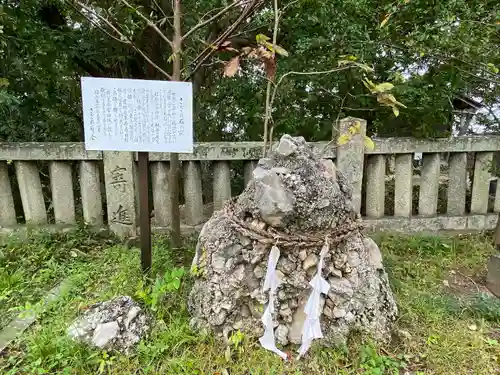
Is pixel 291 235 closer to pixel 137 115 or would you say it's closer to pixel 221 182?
pixel 137 115

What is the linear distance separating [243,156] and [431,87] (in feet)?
6.97

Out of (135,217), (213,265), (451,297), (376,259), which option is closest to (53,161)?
(135,217)

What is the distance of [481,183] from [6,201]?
5.02m

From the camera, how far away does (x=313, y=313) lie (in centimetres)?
200

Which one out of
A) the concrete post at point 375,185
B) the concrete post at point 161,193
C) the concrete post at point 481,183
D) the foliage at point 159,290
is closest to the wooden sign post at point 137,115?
the foliage at point 159,290

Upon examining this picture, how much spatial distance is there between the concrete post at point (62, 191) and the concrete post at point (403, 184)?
339 centimetres

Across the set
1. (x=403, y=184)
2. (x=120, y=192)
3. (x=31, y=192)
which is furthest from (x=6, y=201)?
(x=403, y=184)

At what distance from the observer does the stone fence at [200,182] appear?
353 centimetres

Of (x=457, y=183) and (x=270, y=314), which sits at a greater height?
(x=457, y=183)

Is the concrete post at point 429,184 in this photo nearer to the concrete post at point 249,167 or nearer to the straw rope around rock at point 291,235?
the concrete post at point 249,167

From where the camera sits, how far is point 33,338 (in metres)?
2.15

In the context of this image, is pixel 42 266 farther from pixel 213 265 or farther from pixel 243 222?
pixel 243 222

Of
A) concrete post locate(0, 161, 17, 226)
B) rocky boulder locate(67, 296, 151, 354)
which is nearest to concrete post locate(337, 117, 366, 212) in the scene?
rocky boulder locate(67, 296, 151, 354)

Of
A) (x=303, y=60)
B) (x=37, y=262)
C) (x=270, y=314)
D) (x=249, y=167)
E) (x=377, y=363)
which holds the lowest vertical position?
(x=377, y=363)
